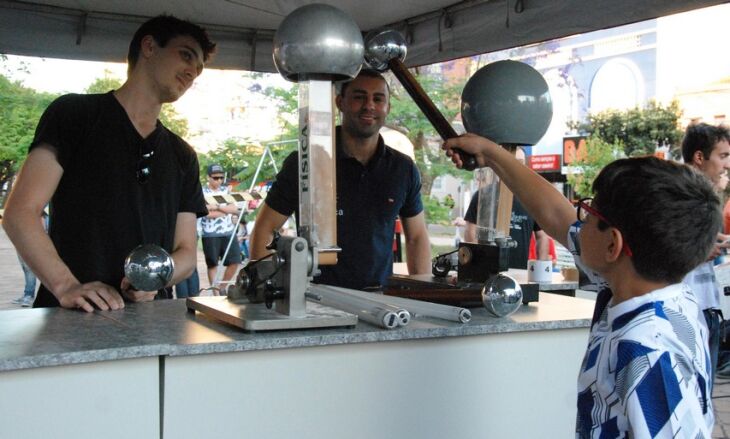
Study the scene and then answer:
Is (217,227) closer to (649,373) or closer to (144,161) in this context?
(144,161)

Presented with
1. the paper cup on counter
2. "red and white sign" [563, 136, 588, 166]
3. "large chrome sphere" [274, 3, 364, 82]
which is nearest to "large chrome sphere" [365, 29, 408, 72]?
"large chrome sphere" [274, 3, 364, 82]

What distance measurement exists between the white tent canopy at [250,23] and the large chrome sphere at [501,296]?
131cm

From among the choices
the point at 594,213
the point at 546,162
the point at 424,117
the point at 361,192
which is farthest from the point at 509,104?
the point at 546,162

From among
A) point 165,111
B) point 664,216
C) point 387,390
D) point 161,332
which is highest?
point 165,111

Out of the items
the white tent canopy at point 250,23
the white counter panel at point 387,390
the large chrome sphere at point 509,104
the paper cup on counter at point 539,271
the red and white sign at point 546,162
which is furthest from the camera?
the red and white sign at point 546,162

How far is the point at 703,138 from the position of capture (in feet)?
12.3

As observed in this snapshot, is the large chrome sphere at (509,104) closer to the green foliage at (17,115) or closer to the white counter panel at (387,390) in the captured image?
the white counter panel at (387,390)

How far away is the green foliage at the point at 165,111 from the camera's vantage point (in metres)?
15.8

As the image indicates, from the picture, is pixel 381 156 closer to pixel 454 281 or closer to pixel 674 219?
pixel 454 281

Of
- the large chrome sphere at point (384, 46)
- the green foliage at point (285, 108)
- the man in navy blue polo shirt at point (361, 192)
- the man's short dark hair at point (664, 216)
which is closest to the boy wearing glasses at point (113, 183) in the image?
the man in navy blue polo shirt at point (361, 192)

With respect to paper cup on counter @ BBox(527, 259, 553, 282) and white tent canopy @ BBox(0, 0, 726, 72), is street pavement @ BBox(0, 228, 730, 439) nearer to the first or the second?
white tent canopy @ BBox(0, 0, 726, 72)

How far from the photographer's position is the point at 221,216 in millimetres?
8297

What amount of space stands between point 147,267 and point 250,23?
2.13 m

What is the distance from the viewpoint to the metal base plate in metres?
1.64
